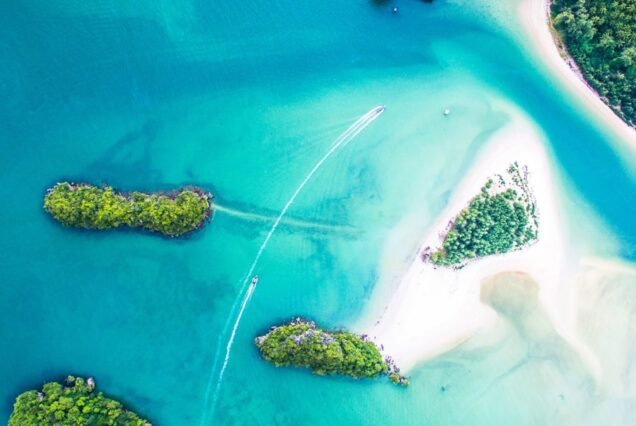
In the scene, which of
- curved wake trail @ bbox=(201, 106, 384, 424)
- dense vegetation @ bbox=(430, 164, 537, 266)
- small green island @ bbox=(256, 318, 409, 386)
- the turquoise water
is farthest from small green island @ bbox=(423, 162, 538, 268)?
curved wake trail @ bbox=(201, 106, 384, 424)

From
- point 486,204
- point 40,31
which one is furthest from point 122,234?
point 486,204

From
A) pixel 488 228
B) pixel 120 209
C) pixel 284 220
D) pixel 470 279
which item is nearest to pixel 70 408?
pixel 120 209

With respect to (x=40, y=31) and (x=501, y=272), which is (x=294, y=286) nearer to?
(x=501, y=272)

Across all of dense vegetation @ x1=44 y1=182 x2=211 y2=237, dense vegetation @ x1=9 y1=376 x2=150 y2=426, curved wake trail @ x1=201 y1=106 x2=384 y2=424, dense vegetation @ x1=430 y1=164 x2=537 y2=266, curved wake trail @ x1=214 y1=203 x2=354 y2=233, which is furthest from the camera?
dense vegetation @ x1=430 y1=164 x2=537 y2=266

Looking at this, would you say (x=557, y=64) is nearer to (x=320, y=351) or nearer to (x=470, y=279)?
(x=470, y=279)

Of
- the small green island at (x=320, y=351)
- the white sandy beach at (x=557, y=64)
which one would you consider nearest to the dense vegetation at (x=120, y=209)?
the small green island at (x=320, y=351)

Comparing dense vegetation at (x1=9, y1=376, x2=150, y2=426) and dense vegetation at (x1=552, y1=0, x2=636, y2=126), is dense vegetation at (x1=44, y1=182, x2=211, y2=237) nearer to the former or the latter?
dense vegetation at (x1=9, y1=376, x2=150, y2=426)
